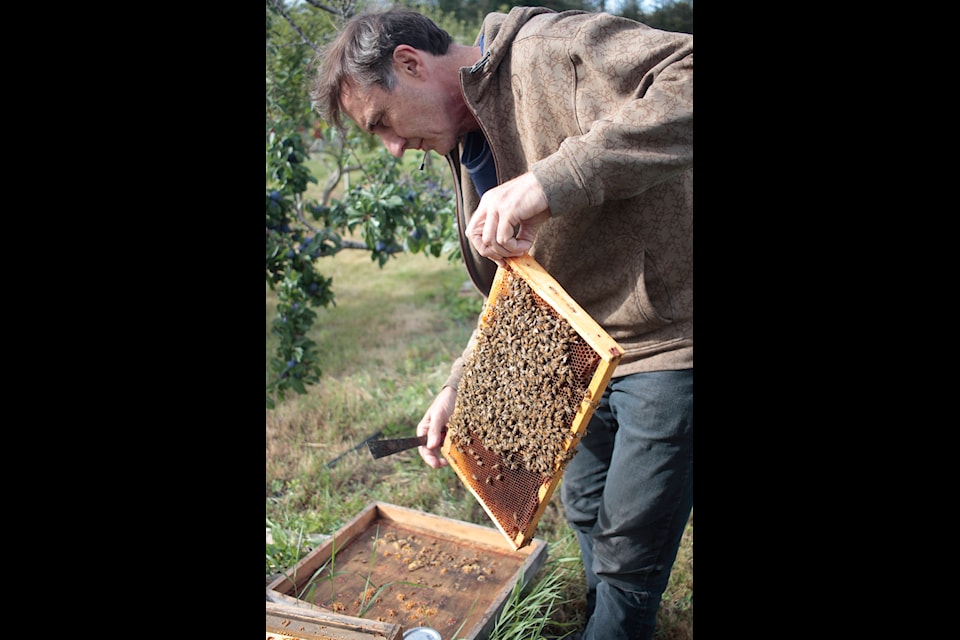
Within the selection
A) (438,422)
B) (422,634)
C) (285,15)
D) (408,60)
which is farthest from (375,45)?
(285,15)

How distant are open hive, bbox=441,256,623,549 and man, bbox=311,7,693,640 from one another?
17cm

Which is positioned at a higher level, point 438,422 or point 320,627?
point 438,422

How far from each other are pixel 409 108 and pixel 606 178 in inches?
28.8

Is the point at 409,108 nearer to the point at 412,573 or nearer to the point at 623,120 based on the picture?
the point at 623,120

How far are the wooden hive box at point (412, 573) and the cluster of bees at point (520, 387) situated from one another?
75 centimetres

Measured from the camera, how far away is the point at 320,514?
142 inches

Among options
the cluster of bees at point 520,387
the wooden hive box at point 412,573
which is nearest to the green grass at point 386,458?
the wooden hive box at point 412,573

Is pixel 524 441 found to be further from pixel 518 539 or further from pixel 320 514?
pixel 320 514

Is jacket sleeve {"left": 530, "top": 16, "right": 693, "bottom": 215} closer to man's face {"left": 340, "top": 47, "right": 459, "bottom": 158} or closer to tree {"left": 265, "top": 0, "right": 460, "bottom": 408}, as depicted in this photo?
man's face {"left": 340, "top": 47, "right": 459, "bottom": 158}

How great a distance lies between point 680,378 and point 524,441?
49 cm

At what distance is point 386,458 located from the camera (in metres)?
4.29
